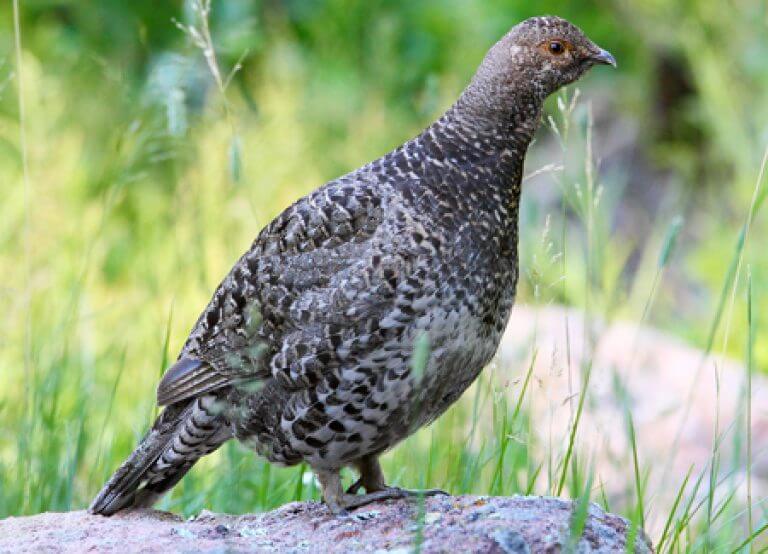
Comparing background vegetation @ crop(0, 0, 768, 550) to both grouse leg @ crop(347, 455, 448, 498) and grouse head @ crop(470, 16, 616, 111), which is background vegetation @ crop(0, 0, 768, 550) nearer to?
grouse leg @ crop(347, 455, 448, 498)

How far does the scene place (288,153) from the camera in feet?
25.0

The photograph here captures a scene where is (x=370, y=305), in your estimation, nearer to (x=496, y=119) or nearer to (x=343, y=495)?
(x=343, y=495)

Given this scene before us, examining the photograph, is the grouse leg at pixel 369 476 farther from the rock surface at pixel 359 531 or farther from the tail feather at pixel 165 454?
the tail feather at pixel 165 454

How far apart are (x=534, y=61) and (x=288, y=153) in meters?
4.28

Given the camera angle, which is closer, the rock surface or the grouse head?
the rock surface

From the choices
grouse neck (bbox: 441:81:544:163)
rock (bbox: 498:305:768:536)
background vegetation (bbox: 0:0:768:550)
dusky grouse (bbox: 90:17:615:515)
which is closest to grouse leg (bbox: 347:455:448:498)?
dusky grouse (bbox: 90:17:615:515)

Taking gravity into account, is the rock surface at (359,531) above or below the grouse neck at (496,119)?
below

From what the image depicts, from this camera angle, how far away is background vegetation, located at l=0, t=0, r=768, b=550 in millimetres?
5531

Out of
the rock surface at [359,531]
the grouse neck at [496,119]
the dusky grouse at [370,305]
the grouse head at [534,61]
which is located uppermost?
the grouse head at [534,61]

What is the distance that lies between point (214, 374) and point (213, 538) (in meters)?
0.67

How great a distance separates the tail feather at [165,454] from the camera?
353cm

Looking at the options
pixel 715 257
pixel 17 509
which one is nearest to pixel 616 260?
pixel 715 257

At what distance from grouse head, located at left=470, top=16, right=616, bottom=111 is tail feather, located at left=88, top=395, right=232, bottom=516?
4.04 ft

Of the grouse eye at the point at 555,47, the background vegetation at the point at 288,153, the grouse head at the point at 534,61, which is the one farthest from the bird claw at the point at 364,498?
the grouse eye at the point at 555,47
